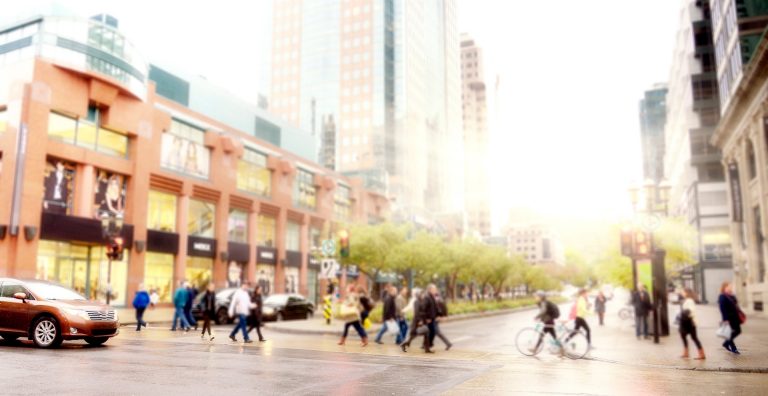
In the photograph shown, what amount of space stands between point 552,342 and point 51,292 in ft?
41.4

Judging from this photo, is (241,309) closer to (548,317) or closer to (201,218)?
(548,317)

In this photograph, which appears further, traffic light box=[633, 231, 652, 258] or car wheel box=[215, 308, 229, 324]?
car wheel box=[215, 308, 229, 324]

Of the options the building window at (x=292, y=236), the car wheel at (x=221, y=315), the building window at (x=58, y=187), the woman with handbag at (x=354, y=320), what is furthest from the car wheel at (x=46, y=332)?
the building window at (x=292, y=236)

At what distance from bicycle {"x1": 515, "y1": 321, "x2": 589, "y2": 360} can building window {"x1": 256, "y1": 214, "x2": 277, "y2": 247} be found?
37.8m

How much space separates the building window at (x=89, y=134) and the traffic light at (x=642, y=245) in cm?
3017

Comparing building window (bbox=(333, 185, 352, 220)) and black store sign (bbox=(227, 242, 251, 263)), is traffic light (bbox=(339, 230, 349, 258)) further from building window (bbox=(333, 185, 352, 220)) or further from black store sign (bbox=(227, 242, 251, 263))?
building window (bbox=(333, 185, 352, 220))

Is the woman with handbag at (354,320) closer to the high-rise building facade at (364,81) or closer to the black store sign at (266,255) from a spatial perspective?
the black store sign at (266,255)

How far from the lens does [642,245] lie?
64.3 feet

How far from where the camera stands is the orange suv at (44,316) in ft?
44.2

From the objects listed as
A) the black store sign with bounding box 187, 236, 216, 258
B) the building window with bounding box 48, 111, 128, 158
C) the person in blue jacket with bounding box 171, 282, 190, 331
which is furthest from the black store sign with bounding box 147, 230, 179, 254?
the person in blue jacket with bounding box 171, 282, 190, 331

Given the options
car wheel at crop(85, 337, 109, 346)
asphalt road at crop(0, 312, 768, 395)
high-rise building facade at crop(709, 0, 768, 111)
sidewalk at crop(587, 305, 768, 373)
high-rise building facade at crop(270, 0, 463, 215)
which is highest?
high-rise building facade at crop(270, 0, 463, 215)

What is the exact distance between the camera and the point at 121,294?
3606 centimetres

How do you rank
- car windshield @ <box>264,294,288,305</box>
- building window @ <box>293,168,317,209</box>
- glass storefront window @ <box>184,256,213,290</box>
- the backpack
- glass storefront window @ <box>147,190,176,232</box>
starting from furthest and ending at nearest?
1. building window @ <box>293,168,317,209</box>
2. glass storefront window @ <box>184,256,213,290</box>
3. glass storefront window @ <box>147,190,176,232</box>
4. car windshield @ <box>264,294,288,305</box>
5. the backpack

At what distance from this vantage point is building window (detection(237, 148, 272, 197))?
162 feet
